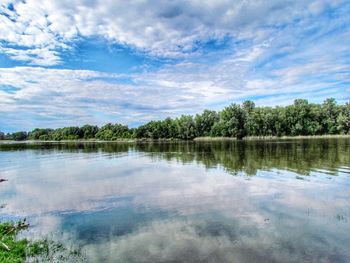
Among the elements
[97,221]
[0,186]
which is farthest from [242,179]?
[0,186]

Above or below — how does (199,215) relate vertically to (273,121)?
below

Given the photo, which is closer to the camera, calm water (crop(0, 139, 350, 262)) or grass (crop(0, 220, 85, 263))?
grass (crop(0, 220, 85, 263))

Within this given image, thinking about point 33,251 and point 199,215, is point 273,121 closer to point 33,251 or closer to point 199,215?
point 199,215

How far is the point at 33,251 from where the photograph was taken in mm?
9773

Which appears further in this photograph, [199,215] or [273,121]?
[273,121]

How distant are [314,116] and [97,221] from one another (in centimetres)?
13494

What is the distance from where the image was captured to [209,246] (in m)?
9.79

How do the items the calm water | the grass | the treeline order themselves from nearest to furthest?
the grass → the calm water → the treeline

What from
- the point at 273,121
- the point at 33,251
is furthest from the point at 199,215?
the point at 273,121

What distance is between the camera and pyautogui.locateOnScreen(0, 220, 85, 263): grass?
9133mm

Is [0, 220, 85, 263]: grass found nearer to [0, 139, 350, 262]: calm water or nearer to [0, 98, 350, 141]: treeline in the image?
[0, 139, 350, 262]: calm water

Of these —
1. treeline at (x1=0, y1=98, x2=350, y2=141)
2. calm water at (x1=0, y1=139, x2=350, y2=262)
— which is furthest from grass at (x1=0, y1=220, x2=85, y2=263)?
A: treeline at (x1=0, y1=98, x2=350, y2=141)

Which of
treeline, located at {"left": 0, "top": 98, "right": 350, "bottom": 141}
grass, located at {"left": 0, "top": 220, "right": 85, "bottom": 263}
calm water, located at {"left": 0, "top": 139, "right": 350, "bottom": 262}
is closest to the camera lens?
grass, located at {"left": 0, "top": 220, "right": 85, "bottom": 263}

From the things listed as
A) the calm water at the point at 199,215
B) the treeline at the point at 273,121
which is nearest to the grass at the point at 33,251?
the calm water at the point at 199,215
